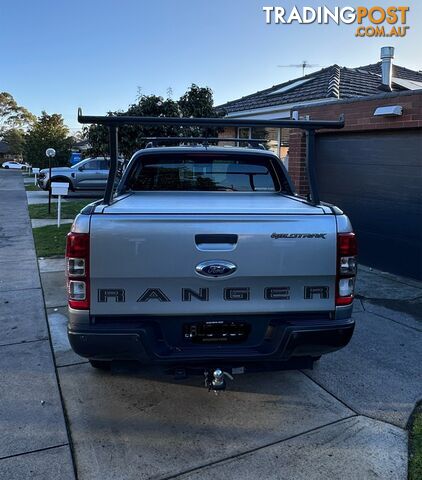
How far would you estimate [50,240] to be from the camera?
1048 centimetres

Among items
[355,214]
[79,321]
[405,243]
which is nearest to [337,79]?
[355,214]

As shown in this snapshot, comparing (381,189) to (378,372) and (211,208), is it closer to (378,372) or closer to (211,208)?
(378,372)

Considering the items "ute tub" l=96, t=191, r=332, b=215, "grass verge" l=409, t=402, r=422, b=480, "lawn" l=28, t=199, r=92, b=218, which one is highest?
"ute tub" l=96, t=191, r=332, b=215

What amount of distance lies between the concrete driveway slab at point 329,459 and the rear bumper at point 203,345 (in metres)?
0.59

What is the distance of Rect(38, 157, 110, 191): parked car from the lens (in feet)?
70.6

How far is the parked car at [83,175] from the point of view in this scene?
21.5m

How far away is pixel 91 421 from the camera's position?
135 inches

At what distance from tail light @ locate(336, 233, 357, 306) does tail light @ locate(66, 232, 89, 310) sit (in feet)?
5.19

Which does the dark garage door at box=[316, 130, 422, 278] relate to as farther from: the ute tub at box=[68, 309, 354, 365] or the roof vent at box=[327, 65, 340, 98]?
the ute tub at box=[68, 309, 354, 365]

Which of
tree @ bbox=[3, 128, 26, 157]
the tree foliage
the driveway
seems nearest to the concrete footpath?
the driveway

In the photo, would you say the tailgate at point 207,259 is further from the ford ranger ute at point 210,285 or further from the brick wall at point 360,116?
the brick wall at point 360,116

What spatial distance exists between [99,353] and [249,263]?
1084 millimetres

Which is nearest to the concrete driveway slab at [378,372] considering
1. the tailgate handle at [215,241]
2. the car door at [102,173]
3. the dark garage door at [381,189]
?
the tailgate handle at [215,241]

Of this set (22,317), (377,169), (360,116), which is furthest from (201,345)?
(360,116)
